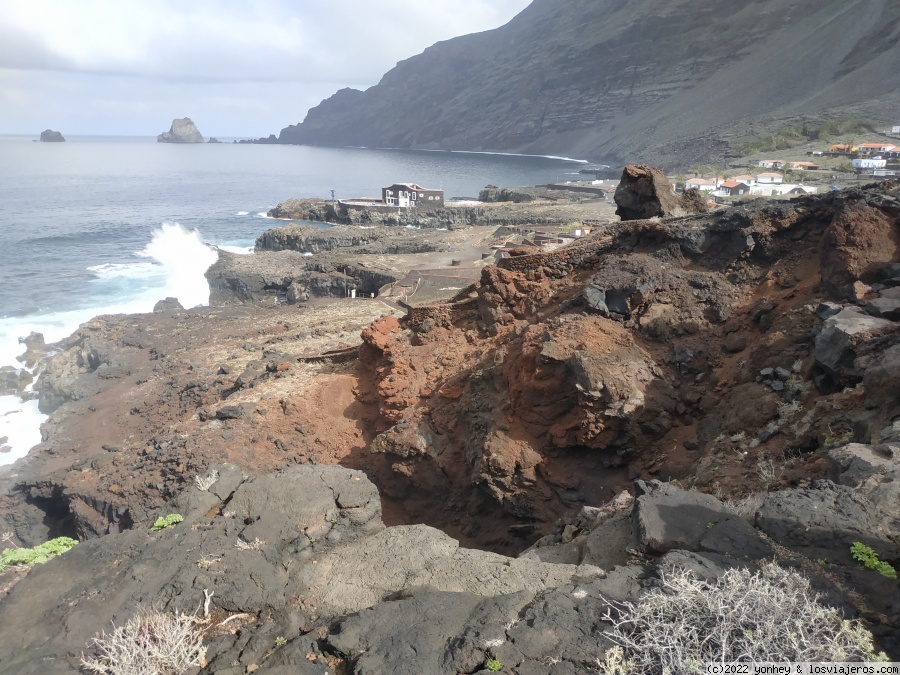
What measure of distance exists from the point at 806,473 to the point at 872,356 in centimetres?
195

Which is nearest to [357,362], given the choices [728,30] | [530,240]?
[530,240]

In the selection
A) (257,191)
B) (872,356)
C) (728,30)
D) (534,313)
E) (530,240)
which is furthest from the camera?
(728,30)

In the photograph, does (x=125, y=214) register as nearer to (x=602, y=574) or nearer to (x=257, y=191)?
(x=257, y=191)

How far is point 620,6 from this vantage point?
173 m

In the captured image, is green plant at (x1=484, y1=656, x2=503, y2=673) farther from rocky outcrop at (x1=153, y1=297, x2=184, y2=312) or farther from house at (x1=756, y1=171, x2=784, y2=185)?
house at (x1=756, y1=171, x2=784, y2=185)

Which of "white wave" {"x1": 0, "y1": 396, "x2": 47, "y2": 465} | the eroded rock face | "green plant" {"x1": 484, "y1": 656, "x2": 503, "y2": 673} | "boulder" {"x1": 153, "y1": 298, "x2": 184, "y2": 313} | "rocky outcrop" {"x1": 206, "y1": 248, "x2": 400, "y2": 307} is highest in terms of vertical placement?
the eroded rock face

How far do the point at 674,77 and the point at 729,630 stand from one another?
158 m

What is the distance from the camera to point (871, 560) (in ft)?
15.8

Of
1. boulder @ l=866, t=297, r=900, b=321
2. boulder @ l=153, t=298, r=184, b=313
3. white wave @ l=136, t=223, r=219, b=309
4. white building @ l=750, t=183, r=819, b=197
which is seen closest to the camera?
boulder @ l=866, t=297, r=900, b=321

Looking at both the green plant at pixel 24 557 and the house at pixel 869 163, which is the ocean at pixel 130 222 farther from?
the house at pixel 869 163

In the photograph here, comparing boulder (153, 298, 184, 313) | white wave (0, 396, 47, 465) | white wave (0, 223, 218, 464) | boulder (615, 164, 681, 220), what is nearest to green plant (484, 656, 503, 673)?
boulder (615, 164, 681, 220)

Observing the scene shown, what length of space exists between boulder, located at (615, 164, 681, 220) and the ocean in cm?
2059

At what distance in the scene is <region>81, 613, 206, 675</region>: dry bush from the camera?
14.5 ft

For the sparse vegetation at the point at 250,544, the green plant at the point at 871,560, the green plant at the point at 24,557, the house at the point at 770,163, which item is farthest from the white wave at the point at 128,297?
the house at the point at 770,163
